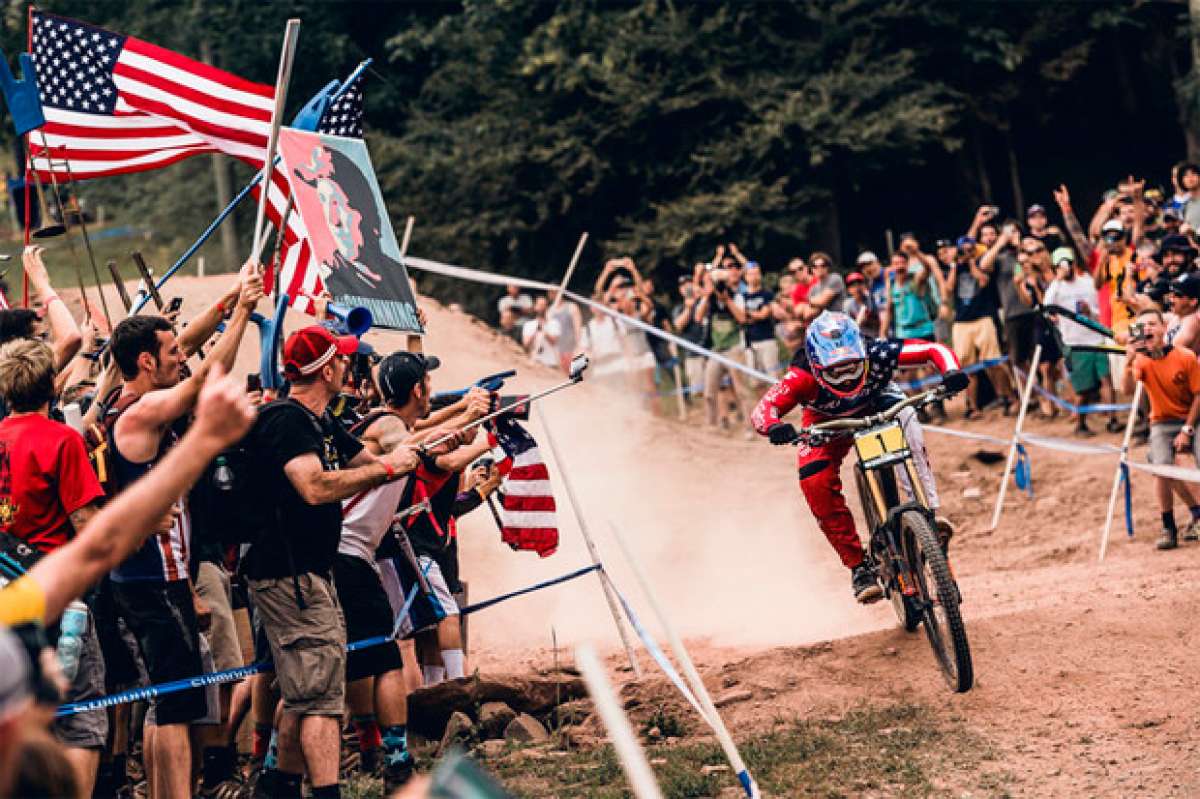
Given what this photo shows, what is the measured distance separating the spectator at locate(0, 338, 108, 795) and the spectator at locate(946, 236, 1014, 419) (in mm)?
13217

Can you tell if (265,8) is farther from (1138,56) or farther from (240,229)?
(1138,56)

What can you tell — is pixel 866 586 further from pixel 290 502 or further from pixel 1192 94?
pixel 1192 94

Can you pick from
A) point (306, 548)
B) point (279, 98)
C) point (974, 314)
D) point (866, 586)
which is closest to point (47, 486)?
point (306, 548)

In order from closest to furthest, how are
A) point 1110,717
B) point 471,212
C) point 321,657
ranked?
1. point 321,657
2. point 1110,717
3. point 471,212

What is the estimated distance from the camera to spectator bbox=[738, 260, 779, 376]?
64.6 ft

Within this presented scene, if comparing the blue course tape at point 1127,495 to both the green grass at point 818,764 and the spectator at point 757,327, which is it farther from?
the spectator at point 757,327

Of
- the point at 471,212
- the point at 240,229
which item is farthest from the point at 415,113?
the point at 240,229

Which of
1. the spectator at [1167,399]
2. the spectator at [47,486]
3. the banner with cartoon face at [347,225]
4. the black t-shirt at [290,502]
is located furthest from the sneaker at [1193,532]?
the spectator at [47,486]

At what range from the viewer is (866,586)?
Answer: 376 inches

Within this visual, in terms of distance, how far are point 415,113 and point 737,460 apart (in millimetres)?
15702

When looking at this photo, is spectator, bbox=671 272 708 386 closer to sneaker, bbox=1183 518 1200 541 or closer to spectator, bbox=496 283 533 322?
spectator, bbox=496 283 533 322

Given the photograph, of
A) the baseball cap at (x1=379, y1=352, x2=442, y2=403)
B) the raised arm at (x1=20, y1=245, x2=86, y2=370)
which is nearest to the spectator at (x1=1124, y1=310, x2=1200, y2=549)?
the baseball cap at (x1=379, y1=352, x2=442, y2=403)

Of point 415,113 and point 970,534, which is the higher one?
point 415,113

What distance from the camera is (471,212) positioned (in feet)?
103
